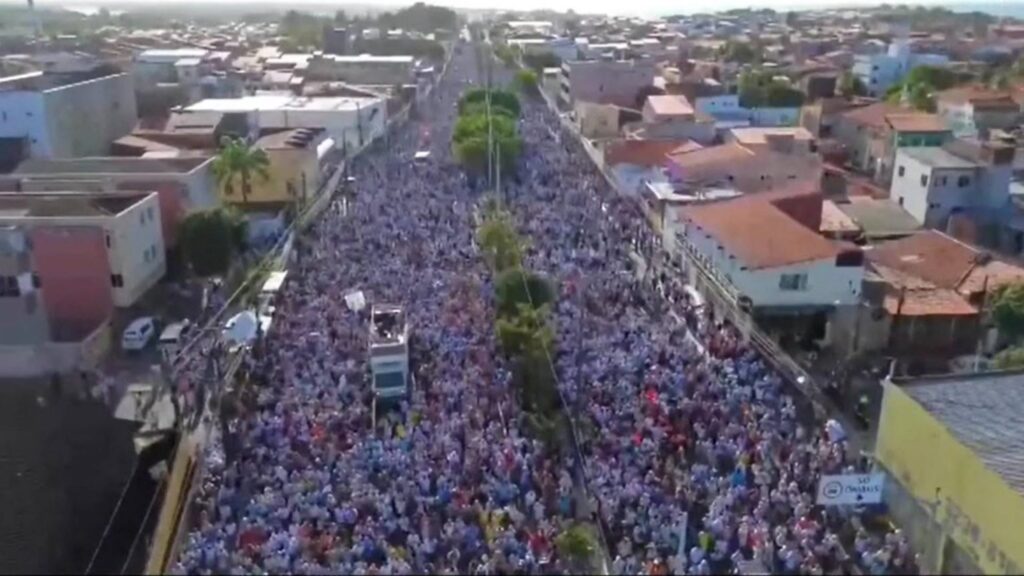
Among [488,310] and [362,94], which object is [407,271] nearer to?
[488,310]

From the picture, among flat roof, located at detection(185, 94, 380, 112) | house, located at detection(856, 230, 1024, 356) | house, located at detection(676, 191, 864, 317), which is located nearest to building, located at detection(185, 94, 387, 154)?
flat roof, located at detection(185, 94, 380, 112)

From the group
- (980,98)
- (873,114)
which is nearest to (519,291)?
(873,114)

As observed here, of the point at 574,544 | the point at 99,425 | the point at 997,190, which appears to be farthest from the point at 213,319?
the point at 997,190

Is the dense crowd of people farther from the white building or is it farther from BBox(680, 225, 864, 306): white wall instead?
the white building

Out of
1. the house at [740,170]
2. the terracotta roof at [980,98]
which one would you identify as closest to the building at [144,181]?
the house at [740,170]

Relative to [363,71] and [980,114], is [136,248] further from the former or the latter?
[363,71]

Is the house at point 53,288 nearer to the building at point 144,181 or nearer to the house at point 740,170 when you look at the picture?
the building at point 144,181
